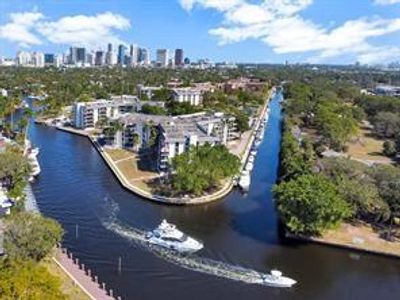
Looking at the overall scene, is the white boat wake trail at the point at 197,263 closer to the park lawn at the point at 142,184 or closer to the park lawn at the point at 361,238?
the park lawn at the point at 361,238

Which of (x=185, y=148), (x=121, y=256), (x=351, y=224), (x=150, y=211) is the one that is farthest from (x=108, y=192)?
(x=351, y=224)

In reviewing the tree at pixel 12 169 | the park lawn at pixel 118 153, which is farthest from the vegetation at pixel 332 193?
the tree at pixel 12 169

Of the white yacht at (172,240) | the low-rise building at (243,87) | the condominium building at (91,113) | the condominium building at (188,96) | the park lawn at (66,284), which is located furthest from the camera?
the low-rise building at (243,87)

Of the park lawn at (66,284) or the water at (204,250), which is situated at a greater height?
the park lawn at (66,284)

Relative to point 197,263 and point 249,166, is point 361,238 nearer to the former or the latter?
point 197,263

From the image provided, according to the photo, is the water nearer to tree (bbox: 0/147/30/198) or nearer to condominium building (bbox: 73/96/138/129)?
tree (bbox: 0/147/30/198)

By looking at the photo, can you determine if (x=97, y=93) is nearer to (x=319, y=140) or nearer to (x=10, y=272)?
(x=319, y=140)

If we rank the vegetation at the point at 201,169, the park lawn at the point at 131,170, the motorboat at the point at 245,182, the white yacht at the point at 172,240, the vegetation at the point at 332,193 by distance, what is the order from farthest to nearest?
the park lawn at the point at 131,170
the motorboat at the point at 245,182
the vegetation at the point at 201,169
the vegetation at the point at 332,193
the white yacht at the point at 172,240
